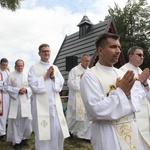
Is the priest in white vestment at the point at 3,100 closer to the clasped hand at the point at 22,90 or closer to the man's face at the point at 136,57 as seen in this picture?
the clasped hand at the point at 22,90

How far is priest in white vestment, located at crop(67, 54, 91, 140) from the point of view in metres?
6.85

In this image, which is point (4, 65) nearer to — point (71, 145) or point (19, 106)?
Result: point (19, 106)

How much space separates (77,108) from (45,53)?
99.4 inches

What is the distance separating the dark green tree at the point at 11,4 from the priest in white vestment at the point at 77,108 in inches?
92.7

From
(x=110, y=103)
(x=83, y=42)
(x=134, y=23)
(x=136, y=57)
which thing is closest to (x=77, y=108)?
(x=136, y=57)

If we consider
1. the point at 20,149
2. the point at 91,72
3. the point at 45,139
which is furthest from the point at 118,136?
the point at 20,149

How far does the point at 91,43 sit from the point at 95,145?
14.9 m

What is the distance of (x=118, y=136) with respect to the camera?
2521 millimetres

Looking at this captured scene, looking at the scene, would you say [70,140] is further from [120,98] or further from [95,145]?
[120,98]

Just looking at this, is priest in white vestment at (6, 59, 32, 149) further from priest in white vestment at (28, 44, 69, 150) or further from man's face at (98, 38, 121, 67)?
man's face at (98, 38, 121, 67)

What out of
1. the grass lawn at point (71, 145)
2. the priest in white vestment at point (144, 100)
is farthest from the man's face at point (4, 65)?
the priest in white vestment at point (144, 100)

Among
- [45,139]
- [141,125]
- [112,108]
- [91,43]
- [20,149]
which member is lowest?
[20,149]

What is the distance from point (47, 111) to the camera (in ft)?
15.6

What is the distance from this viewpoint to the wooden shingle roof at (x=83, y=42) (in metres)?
16.7
